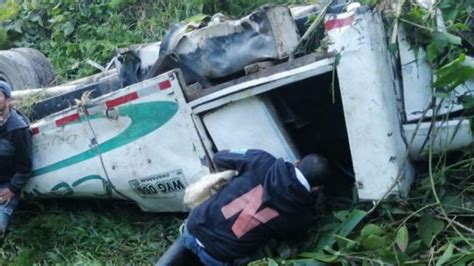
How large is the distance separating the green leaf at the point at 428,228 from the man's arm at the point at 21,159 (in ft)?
7.70

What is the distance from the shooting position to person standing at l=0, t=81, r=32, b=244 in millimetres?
4355

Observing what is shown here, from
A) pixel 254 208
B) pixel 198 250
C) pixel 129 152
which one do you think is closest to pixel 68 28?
pixel 129 152

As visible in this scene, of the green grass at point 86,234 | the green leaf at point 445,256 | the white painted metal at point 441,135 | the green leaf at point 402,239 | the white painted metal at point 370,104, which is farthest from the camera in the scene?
the green grass at point 86,234

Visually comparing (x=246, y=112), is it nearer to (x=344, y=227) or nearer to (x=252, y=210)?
(x=252, y=210)

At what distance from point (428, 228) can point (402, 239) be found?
Result: 17cm

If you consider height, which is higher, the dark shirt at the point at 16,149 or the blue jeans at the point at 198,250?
the dark shirt at the point at 16,149

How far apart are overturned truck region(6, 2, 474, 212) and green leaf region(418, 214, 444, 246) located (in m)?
0.19

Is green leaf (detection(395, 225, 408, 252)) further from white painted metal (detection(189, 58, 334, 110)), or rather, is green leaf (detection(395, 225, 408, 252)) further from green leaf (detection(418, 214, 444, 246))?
white painted metal (detection(189, 58, 334, 110))

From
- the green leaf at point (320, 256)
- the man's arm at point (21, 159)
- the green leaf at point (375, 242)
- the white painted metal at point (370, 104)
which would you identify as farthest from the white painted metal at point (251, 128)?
the man's arm at point (21, 159)

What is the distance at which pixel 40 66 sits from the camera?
5.97 m

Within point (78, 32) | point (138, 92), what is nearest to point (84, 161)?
point (138, 92)

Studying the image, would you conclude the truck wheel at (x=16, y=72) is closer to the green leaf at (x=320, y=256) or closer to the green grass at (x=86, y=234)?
the green grass at (x=86, y=234)

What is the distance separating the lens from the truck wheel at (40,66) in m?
5.88

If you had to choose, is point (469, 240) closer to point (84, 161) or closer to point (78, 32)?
point (84, 161)
